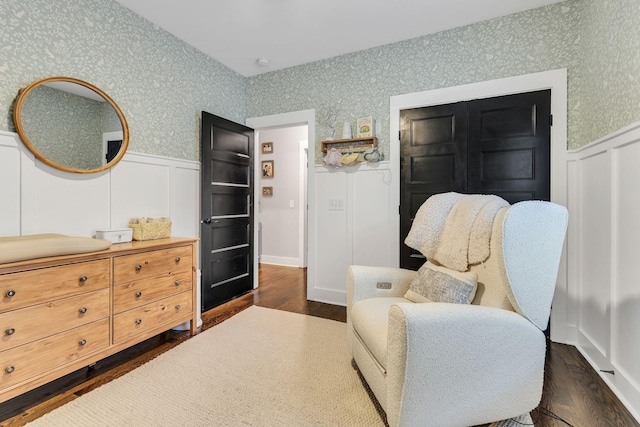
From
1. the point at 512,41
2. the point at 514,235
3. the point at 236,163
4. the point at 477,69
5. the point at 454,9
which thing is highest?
the point at 454,9

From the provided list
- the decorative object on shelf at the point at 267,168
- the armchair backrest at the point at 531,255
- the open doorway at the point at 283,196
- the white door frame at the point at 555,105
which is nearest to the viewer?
the armchair backrest at the point at 531,255

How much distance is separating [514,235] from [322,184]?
2.07 m

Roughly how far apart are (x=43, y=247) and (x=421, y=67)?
3006mm

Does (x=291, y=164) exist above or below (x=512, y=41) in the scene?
below

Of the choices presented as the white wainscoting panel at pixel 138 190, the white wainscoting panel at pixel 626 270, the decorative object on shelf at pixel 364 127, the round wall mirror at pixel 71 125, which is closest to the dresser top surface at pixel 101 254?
the white wainscoting panel at pixel 138 190

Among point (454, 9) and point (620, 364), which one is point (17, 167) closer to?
point (454, 9)

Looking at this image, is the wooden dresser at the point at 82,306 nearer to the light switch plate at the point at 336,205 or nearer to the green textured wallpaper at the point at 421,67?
the light switch plate at the point at 336,205

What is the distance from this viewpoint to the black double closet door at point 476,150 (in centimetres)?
227

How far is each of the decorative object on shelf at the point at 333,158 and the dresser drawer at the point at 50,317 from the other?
6.81 feet

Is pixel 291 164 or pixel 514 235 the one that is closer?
pixel 514 235

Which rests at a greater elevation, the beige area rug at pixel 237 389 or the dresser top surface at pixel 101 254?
the dresser top surface at pixel 101 254

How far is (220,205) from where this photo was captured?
3.04 m

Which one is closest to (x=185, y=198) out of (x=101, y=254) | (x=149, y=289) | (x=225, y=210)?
(x=225, y=210)

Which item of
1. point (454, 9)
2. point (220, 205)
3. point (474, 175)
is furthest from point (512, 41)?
point (220, 205)
